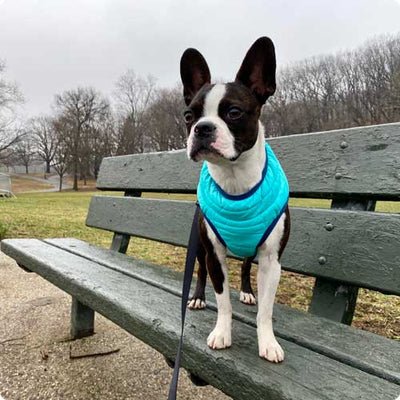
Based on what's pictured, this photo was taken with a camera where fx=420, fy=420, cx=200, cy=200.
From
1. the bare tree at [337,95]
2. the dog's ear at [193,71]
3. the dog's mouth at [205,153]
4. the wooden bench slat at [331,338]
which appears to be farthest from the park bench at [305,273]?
the bare tree at [337,95]

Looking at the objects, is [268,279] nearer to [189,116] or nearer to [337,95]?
[189,116]

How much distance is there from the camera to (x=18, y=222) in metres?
8.73

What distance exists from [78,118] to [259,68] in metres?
45.5

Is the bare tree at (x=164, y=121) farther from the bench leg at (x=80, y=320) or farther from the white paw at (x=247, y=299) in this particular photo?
the white paw at (x=247, y=299)

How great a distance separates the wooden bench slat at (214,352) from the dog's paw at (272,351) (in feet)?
0.06

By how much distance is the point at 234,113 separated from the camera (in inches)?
52.7

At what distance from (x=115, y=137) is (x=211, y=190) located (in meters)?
46.5

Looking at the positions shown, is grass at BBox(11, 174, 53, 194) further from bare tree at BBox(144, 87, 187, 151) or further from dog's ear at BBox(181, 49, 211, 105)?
dog's ear at BBox(181, 49, 211, 105)

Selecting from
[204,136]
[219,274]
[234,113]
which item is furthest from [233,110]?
[219,274]

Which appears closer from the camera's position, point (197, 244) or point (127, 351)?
point (197, 244)

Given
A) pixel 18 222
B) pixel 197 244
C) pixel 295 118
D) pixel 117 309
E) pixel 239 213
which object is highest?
pixel 295 118

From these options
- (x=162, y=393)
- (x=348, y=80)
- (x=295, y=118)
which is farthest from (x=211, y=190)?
(x=295, y=118)

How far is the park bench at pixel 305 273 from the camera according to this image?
108 centimetres

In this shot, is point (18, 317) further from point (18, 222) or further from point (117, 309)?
point (18, 222)
